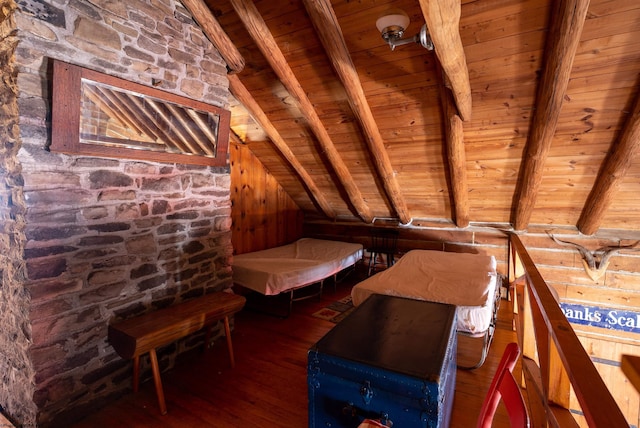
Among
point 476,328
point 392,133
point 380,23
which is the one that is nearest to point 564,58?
point 380,23

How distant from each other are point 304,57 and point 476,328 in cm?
266

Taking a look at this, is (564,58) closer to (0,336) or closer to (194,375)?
(194,375)

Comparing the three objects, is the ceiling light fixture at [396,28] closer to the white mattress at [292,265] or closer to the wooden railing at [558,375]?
the wooden railing at [558,375]

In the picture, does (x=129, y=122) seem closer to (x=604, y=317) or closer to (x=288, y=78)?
(x=288, y=78)

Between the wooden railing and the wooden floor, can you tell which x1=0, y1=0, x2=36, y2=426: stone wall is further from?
the wooden railing

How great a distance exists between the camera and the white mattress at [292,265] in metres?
3.38

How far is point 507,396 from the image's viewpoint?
3.64 ft

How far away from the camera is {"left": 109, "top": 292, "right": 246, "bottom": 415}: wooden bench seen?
6.66ft

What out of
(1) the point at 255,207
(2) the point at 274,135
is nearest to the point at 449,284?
(2) the point at 274,135

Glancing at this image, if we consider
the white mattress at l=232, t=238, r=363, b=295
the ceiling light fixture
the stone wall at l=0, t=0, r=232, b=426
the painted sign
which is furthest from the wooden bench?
the painted sign

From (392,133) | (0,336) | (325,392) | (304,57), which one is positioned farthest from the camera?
(392,133)

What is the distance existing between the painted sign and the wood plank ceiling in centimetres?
107

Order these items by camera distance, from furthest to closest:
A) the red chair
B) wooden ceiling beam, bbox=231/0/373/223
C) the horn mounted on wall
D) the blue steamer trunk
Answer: the horn mounted on wall
wooden ceiling beam, bbox=231/0/373/223
the blue steamer trunk
the red chair

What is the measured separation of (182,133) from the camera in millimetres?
2629
